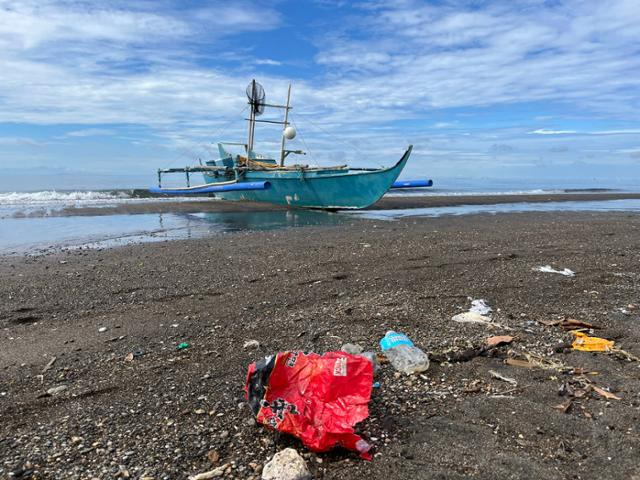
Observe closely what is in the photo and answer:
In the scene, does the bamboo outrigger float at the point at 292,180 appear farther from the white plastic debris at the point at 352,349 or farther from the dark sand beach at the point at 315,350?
the white plastic debris at the point at 352,349

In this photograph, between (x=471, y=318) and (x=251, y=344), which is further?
(x=471, y=318)

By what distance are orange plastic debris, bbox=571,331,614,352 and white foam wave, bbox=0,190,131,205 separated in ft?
84.9

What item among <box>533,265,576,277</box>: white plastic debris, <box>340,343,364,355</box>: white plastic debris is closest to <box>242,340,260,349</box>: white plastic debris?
<box>340,343,364,355</box>: white plastic debris

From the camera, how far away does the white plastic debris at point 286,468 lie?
225cm

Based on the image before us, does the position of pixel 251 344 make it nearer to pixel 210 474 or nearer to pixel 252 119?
pixel 210 474

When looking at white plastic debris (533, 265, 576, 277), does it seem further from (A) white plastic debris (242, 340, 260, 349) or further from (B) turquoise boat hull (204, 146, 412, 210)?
(B) turquoise boat hull (204, 146, 412, 210)

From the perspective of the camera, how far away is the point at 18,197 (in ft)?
88.4

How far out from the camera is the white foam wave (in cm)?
2499

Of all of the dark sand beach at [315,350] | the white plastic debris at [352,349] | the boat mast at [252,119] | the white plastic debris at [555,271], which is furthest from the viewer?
the boat mast at [252,119]

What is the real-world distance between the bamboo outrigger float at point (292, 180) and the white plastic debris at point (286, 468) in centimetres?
1673

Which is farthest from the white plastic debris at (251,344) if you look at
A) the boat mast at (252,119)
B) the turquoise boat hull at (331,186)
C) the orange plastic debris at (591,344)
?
the boat mast at (252,119)

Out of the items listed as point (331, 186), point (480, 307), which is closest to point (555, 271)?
point (480, 307)

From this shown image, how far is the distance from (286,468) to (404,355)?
157cm

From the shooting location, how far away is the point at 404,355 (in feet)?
11.8
